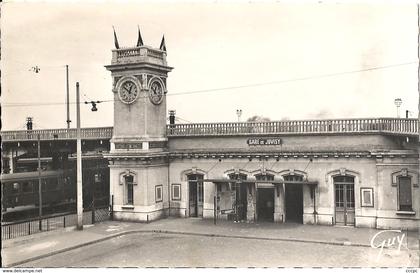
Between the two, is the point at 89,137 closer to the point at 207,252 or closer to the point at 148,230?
the point at 148,230

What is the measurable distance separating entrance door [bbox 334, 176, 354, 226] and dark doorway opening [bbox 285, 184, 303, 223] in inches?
89.2

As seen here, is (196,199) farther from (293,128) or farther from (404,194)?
(404,194)

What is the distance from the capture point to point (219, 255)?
1784 cm

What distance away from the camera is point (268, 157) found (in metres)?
24.5

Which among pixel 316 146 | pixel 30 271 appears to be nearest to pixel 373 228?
pixel 316 146

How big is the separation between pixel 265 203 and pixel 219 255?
27.7 feet

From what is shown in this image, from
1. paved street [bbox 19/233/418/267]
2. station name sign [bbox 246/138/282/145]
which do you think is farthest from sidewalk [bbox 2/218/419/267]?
station name sign [bbox 246/138/282/145]

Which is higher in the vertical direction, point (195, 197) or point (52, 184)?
point (52, 184)

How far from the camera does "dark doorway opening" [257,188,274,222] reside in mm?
25672

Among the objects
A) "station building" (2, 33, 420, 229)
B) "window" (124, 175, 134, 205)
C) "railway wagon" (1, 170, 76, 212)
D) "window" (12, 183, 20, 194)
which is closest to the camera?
"station building" (2, 33, 420, 229)

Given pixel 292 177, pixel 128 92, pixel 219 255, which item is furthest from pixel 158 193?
pixel 219 255

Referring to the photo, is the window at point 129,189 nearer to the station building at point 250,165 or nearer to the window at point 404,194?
the station building at point 250,165

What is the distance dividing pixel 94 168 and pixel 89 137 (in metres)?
2.99

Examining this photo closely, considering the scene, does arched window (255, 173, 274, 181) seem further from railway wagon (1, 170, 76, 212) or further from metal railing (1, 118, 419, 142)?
railway wagon (1, 170, 76, 212)
